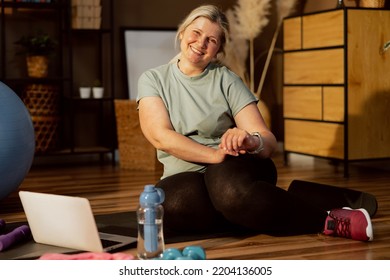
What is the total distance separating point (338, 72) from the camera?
4.35 meters

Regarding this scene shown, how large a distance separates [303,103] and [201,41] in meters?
2.24

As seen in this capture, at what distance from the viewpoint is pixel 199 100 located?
8.79ft

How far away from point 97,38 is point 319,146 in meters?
1.74

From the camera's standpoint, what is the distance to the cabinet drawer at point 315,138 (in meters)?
4.39

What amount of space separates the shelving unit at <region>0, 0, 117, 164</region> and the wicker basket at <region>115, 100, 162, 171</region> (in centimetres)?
15

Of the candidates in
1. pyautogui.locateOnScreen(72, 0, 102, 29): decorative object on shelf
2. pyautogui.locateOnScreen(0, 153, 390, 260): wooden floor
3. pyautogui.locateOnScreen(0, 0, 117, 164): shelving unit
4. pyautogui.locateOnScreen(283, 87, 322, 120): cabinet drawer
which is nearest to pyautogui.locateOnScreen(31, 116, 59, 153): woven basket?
pyautogui.locateOnScreen(0, 0, 117, 164): shelving unit

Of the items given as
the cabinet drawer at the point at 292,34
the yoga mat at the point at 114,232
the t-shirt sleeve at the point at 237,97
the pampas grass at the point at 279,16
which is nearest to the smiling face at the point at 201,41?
the t-shirt sleeve at the point at 237,97

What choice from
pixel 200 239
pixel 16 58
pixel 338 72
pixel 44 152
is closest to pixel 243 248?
pixel 200 239

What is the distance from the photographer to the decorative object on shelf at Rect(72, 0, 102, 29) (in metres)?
4.90

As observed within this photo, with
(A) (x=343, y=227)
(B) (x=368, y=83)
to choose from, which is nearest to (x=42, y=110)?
(B) (x=368, y=83)

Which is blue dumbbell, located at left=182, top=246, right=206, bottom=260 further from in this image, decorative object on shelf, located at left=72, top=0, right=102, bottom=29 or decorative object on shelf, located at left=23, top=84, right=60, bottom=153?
decorative object on shelf, located at left=72, top=0, right=102, bottom=29

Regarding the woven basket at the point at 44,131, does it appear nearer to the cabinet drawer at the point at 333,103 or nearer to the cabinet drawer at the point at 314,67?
the cabinet drawer at the point at 314,67

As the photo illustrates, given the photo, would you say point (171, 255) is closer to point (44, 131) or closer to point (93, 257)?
point (93, 257)

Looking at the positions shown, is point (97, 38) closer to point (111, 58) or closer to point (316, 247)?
point (111, 58)
